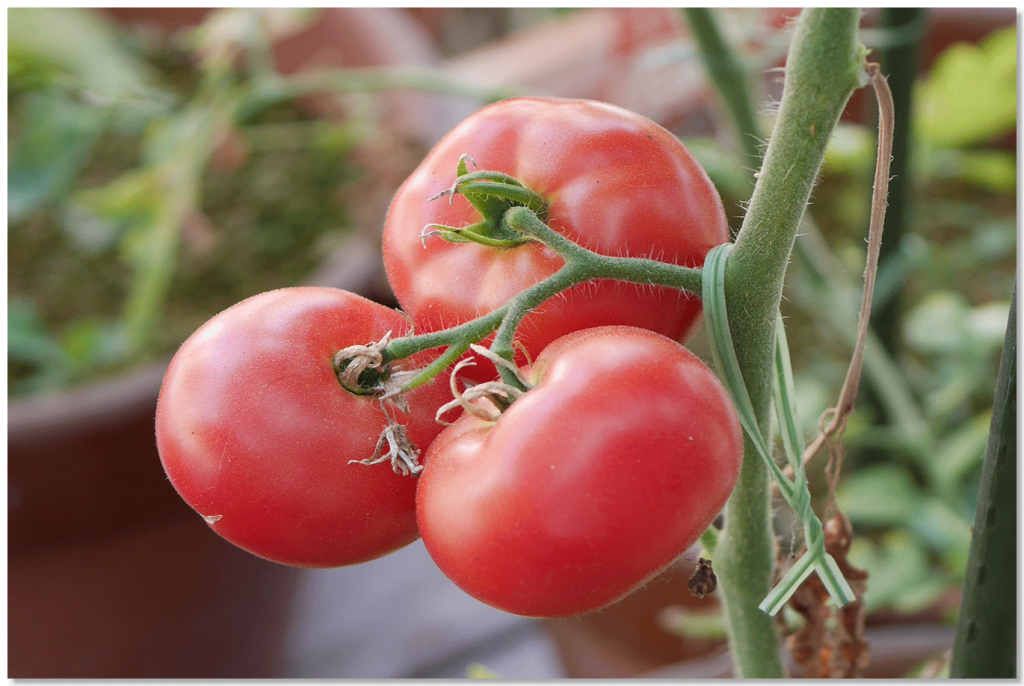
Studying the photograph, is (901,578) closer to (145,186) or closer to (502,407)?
(502,407)

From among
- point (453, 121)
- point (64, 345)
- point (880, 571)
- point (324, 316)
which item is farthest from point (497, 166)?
point (453, 121)

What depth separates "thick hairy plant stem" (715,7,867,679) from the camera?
0.59 feet

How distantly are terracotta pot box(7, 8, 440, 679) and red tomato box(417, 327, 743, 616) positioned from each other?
525mm

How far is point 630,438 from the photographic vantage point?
177 mm

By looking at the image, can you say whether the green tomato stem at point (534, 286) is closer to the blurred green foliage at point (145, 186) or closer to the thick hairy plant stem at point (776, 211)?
the thick hairy plant stem at point (776, 211)

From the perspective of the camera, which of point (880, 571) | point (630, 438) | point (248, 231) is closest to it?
point (630, 438)

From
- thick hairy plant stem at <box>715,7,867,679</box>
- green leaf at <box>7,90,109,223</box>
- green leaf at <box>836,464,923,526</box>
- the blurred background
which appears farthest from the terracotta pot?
thick hairy plant stem at <box>715,7,867,679</box>

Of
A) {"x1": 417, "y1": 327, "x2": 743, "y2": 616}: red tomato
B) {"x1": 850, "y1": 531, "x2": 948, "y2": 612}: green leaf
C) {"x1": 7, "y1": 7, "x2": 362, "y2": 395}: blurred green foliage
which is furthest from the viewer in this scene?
{"x1": 7, "y1": 7, "x2": 362, "y2": 395}: blurred green foliage

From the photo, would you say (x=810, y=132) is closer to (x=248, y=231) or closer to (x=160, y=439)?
(x=160, y=439)

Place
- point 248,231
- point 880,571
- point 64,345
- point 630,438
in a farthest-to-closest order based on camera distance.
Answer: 1. point 248,231
2. point 64,345
3. point 880,571
4. point 630,438

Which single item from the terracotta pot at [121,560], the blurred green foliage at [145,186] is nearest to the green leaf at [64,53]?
the blurred green foliage at [145,186]

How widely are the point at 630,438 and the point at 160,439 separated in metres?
0.11

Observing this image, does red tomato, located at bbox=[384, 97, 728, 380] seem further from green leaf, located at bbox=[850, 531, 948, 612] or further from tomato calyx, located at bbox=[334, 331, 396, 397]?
green leaf, located at bbox=[850, 531, 948, 612]

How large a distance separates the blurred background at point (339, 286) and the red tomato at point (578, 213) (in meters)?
0.31
